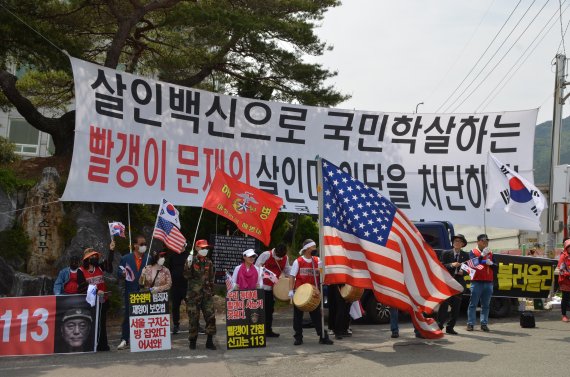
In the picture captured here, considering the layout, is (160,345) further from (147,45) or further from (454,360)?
(147,45)

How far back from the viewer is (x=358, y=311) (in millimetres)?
12367

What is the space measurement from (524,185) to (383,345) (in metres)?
4.88

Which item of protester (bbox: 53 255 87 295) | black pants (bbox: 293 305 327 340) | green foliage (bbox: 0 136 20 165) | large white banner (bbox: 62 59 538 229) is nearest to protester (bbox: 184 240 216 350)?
black pants (bbox: 293 305 327 340)

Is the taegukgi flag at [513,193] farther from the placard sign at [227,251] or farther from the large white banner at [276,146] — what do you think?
the placard sign at [227,251]

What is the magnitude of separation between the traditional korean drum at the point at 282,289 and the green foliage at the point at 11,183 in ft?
22.4

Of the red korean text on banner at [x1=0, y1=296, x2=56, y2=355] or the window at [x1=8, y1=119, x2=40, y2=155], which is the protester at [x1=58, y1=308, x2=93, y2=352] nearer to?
the red korean text on banner at [x1=0, y1=296, x2=56, y2=355]

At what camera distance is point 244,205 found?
12016mm

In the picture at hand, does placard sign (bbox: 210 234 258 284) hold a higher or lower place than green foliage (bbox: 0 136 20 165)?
lower

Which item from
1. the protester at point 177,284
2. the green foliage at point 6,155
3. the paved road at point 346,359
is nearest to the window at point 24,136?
the green foliage at point 6,155

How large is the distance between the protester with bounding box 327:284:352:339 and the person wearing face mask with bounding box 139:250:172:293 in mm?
2856

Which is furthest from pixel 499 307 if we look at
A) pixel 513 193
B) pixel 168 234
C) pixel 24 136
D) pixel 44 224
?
pixel 24 136

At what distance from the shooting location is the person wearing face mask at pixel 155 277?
1105 centimetres

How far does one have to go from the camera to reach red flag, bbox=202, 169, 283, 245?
1190cm

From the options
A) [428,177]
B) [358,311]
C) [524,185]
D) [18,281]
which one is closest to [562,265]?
[524,185]
